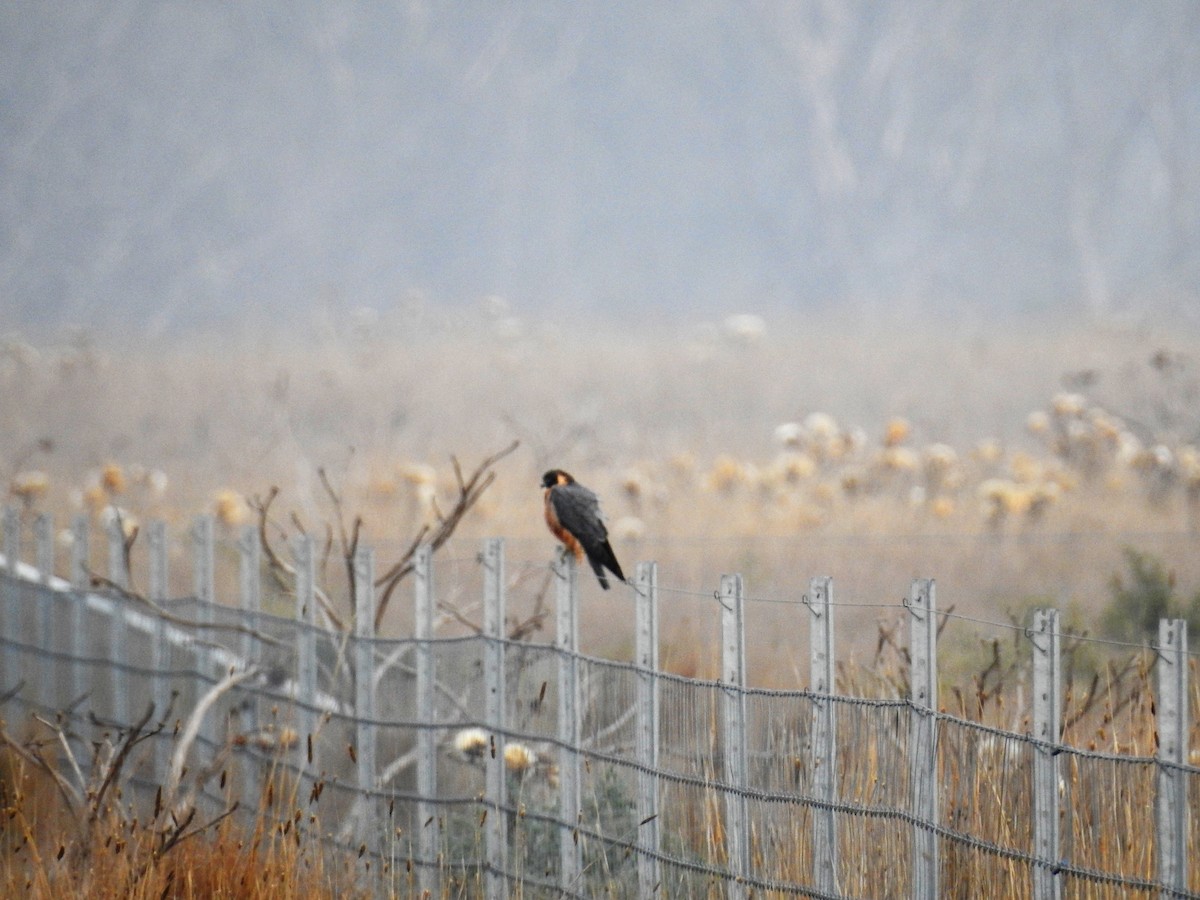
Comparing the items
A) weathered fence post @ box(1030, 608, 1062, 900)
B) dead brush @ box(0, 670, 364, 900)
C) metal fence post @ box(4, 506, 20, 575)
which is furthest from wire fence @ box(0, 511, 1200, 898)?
metal fence post @ box(4, 506, 20, 575)

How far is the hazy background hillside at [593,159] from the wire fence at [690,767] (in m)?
25.5

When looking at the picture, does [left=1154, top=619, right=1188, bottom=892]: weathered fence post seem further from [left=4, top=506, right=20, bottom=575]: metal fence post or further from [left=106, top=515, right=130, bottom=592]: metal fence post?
[left=4, top=506, right=20, bottom=575]: metal fence post

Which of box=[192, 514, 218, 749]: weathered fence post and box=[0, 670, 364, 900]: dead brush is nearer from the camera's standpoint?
box=[0, 670, 364, 900]: dead brush

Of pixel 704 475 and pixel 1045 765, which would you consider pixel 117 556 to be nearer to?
pixel 1045 765

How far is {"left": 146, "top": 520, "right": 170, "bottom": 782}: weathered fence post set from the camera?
7.06 m

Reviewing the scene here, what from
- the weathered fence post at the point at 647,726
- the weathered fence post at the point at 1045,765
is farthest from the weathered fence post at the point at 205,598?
the weathered fence post at the point at 1045,765

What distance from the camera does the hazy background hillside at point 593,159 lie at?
3222cm

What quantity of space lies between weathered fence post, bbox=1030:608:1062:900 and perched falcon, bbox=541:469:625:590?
2309 mm

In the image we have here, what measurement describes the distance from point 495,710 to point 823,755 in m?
1.39

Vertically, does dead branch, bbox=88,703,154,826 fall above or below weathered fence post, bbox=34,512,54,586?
below

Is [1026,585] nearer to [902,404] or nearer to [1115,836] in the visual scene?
[1115,836]

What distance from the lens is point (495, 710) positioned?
17.4 feet

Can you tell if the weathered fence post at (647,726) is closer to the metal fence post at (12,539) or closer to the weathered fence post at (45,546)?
the weathered fence post at (45,546)

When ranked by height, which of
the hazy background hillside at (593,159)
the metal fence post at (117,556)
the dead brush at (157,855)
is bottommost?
the dead brush at (157,855)
